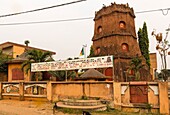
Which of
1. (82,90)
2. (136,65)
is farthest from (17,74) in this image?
(136,65)

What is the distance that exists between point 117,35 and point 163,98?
2090 cm

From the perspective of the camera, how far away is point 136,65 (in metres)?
29.6

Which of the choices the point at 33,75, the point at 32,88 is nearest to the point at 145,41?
the point at 33,75

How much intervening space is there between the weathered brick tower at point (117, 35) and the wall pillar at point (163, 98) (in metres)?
18.4

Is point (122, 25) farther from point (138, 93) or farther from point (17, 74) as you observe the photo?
point (138, 93)

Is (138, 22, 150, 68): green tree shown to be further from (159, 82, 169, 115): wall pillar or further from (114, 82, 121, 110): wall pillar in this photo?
(159, 82, 169, 115): wall pillar

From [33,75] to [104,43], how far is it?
12.8 metres

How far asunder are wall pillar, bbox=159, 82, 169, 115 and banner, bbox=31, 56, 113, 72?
3.98 metres

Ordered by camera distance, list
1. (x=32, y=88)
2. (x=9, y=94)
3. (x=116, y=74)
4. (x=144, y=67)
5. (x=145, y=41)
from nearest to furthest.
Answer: (x=32, y=88) → (x=9, y=94) → (x=116, y=74) → (x=144, y=67) → (x=145, y=41)

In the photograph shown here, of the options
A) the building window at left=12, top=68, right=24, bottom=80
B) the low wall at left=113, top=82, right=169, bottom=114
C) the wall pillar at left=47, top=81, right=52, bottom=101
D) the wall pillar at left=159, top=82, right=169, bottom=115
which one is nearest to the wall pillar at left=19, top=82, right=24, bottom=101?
the wall pillar at left=47, top=81, right=52, bottom=101

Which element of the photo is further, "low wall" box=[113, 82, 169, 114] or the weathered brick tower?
the weathered brick tower

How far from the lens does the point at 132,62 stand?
29.9 meters

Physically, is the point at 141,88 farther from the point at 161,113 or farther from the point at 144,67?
the point at 144,67

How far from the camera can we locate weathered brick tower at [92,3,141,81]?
31156 mm
